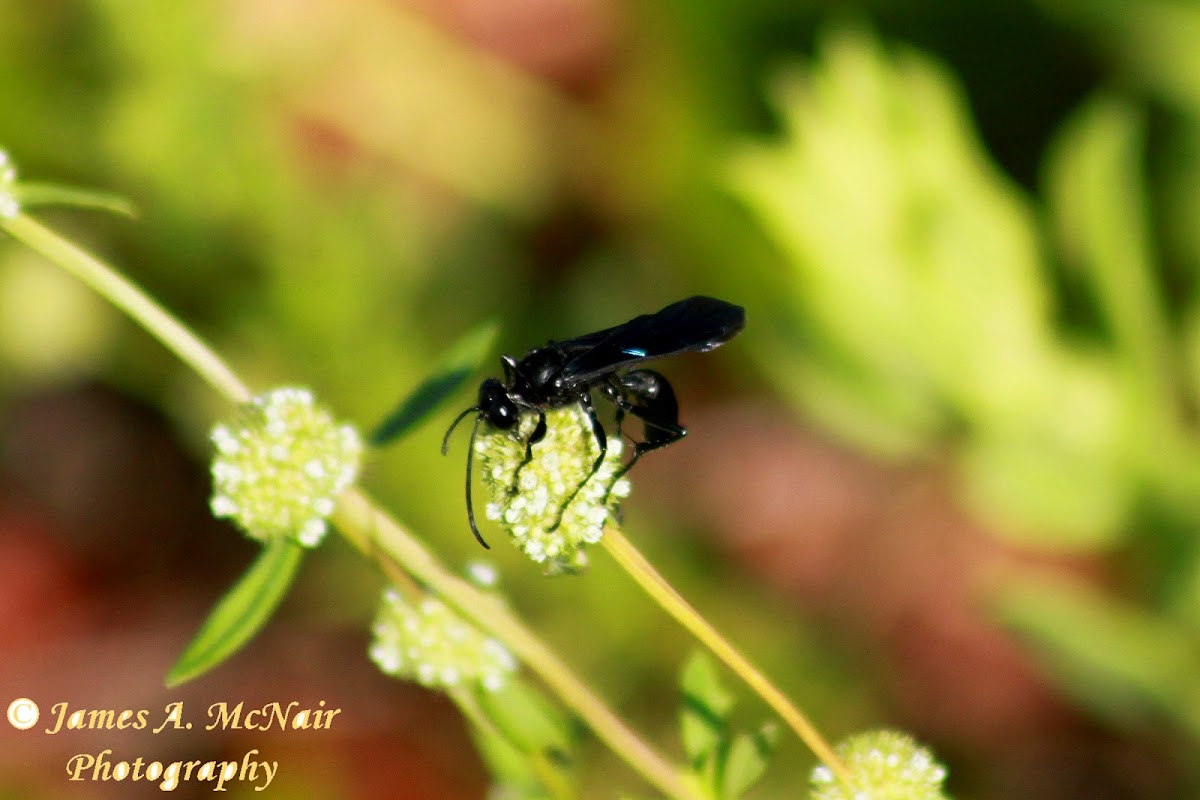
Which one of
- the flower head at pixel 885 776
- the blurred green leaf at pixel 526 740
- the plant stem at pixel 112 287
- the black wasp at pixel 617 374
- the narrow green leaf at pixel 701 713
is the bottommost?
the flower head at pixel 885 776

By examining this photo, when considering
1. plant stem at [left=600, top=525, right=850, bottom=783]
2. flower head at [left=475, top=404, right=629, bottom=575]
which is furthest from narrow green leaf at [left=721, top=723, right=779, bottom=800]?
flower head at [left=475, top=404, right=629, bottom=575]

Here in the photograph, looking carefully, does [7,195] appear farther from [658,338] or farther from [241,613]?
[658,338]

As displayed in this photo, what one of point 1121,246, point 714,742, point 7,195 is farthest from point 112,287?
point 1121,246

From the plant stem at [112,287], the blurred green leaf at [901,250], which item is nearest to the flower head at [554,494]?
the plant stem at [112,287]

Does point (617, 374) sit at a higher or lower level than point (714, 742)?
higher

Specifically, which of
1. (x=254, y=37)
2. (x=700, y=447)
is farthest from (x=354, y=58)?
(x=700, y=447)

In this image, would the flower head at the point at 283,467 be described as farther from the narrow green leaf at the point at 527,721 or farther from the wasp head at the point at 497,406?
the narrow green leaf at the point at 527,721
